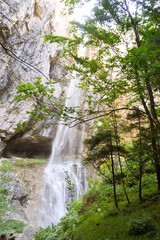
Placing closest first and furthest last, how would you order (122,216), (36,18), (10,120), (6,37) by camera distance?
(122,216) < (6,37) < (10,120) < (36,18)

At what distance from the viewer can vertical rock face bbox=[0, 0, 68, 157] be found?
14.1 m

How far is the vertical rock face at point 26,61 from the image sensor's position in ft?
46.4

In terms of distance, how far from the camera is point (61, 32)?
895 inches

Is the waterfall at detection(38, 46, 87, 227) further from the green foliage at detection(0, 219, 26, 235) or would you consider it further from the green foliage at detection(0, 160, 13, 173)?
the green foliage at detection(0, 160, 13, 173)

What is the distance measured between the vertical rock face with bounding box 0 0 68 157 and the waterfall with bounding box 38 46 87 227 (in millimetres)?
1799

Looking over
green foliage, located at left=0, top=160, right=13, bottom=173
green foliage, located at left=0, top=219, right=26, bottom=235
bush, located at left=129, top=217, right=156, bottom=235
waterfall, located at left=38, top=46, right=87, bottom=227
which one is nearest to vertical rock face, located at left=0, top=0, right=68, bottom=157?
waterfall, located at left=38, top=46, right=87, bottom=227

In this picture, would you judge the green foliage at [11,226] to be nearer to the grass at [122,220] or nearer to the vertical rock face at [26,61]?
the grass at [122,220]

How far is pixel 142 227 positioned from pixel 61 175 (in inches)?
535

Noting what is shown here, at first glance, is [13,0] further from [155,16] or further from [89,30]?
[155,16]

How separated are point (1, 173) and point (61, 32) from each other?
64.9 ft

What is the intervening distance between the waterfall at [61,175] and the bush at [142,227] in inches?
166

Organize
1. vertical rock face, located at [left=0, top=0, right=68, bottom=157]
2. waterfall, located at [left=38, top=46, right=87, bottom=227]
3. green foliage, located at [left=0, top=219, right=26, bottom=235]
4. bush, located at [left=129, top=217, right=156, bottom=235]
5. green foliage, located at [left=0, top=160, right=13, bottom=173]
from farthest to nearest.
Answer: vertical rock face, located at [left=0, top=0, right=68, bottom=157] < green foliage, located at [left=0, top=160, right=13, bottom=173] < waterfall, located at [left=38, top=46, right=87, bottom=227] < green foliage, located at [left=0, top=219, right=26, bottom=235] < bush, located at [left=129, top=217, right=156, bottom=235]

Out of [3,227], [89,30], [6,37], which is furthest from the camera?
[6,37]

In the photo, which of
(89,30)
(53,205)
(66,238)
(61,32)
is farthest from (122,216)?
(61,32)
